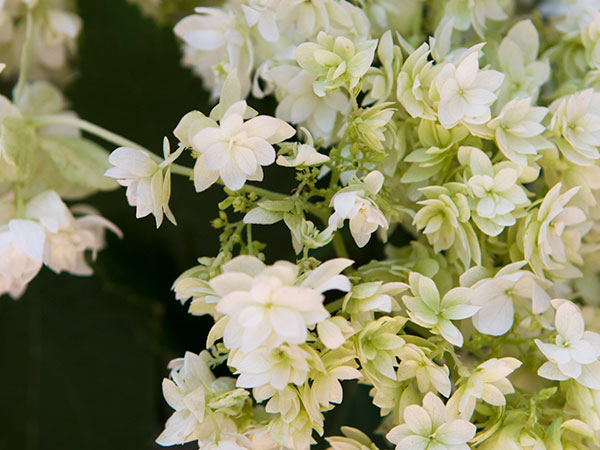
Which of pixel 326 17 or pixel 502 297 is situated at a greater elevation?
pixel 326 17

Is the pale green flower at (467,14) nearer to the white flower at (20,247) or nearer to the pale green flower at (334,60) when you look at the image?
the pale green flower at (334,60)

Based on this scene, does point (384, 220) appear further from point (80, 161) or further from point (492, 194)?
point (80, 161)

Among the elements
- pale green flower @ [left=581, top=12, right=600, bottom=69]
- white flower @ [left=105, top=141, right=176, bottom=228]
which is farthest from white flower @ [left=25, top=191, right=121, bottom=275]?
pale green flower @ [left=581, top=12, right=600, bottom=69]

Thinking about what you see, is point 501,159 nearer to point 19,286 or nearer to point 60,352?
point 19,286

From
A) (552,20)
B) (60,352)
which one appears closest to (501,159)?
(552,20)

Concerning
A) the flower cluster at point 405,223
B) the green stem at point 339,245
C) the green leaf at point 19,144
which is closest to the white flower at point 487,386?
the flower cluster at point 405,223

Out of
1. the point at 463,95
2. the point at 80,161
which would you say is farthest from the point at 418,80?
the point at 80,161

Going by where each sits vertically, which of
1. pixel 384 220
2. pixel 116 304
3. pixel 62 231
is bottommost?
pixel 116 304

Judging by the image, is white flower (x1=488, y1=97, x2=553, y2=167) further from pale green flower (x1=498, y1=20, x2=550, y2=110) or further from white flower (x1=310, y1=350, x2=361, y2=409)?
white flower (x1=310, y1=350, x2=361, y2=409)
